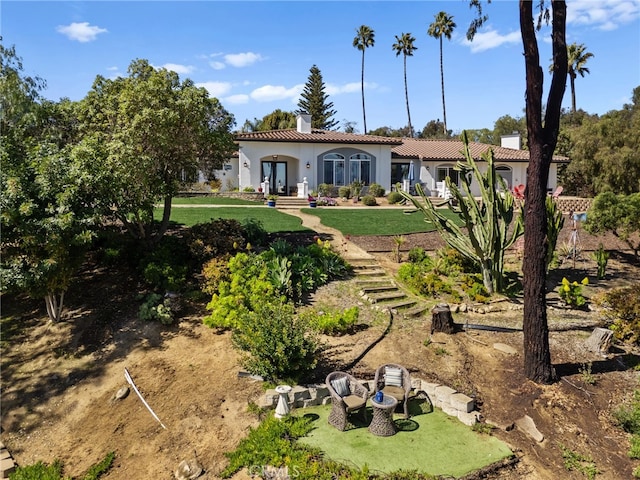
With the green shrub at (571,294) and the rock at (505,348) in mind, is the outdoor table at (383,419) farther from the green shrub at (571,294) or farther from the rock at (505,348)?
the green shrub at (571,294)

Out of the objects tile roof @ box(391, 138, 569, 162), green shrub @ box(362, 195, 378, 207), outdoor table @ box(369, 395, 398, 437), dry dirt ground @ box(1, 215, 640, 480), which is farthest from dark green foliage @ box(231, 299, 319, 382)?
tile roof @ box(391, 138, 569, 162)

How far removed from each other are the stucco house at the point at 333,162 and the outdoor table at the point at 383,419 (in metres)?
22.1

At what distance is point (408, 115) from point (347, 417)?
53.6 m

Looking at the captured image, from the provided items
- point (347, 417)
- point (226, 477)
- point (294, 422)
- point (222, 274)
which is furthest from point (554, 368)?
point (222, 274)

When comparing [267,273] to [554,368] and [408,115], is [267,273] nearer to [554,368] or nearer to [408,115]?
[554,368]

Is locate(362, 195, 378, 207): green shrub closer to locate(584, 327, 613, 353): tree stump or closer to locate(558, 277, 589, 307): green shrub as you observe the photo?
locate(558, 277, 589, 307): green shrub

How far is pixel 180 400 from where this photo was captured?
777 cm

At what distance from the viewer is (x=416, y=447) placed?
6387 mm

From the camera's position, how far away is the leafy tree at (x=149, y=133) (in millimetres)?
10875

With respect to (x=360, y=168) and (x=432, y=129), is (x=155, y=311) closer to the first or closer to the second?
(x=360, y=168)

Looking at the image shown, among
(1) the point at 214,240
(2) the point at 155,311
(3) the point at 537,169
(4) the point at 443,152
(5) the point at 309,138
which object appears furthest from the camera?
(4) the point at 443,152

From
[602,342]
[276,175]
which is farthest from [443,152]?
[602,342]

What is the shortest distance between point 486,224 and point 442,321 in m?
3.57

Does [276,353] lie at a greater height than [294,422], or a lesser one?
greater
